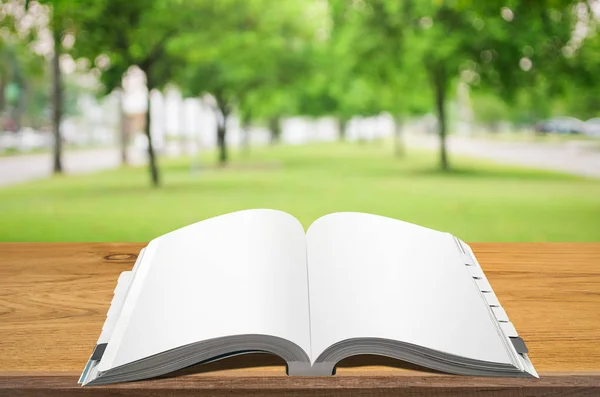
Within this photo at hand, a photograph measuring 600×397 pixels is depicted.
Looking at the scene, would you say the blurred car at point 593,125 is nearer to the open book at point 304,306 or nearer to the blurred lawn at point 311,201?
the blurred lawn at point 311,201

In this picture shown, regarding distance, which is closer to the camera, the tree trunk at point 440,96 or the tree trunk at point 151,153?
the tree trunk at point 151,153

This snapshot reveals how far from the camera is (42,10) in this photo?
657cm

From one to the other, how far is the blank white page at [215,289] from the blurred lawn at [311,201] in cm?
322

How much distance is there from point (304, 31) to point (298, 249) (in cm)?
857

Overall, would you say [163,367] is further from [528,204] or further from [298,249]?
[528,204]

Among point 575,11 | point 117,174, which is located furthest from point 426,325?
point 117,174

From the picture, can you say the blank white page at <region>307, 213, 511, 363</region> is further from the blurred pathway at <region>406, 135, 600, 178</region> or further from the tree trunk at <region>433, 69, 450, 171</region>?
Result: the blurred pathway at <region>406, 135, 600, 178</region>

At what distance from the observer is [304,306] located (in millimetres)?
452

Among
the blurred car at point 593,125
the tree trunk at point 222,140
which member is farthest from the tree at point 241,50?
the blurred car at point 593,125

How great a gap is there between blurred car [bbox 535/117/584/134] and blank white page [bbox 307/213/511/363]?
10544 millimetres

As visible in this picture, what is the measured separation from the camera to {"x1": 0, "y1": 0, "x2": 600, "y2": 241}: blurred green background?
476 cm

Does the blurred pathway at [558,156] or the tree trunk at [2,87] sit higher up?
the tree trunk at [2,87]

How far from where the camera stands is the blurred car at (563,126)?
10875 millimetres

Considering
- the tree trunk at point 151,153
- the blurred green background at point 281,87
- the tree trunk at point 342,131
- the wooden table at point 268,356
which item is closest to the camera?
the wooden table at point 268,356
